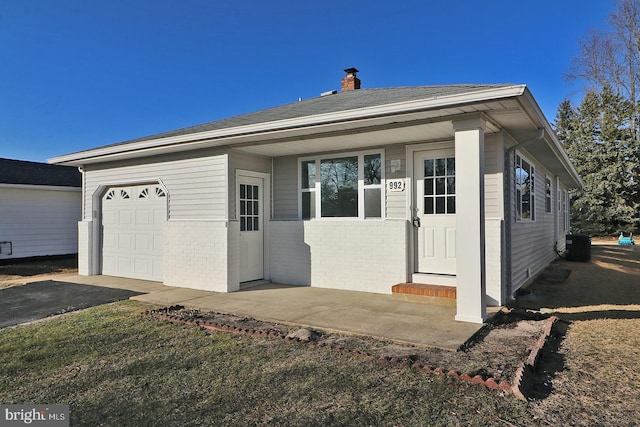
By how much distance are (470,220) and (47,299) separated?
6.94 metres

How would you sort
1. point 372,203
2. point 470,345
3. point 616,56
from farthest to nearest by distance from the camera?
point 616,56 < point 372,203 < point 470,345

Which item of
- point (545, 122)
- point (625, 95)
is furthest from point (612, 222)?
point (545, 122)

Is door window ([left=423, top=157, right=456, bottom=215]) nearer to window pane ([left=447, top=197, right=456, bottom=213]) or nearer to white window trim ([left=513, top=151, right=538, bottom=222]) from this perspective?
window pane ([left=447, top=197, right=456, bottom=213])

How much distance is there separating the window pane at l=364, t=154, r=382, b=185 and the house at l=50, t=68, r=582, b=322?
3 centimetres

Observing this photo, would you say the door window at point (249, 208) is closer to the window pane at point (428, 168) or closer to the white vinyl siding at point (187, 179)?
the white vinyl siding at point (187, 179)

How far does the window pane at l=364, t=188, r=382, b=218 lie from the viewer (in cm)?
697

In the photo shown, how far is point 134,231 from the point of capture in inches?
344

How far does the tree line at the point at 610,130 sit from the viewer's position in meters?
24.3

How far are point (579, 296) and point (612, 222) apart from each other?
22877 millimetres

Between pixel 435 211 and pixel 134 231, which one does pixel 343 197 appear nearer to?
pixel 435 211

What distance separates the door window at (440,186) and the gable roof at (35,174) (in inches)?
486

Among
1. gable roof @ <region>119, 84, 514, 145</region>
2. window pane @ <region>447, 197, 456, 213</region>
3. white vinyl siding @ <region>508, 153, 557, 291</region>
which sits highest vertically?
gable roof @ <region>119, 84, 514, 145</region>

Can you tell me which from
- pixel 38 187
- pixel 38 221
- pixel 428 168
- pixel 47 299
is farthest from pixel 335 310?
pixel 38 221

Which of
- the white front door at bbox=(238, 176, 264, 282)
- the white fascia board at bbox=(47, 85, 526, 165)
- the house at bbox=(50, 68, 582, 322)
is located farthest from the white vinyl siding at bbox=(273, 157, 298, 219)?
the white fascia board at bbox=(47, 85, 526, 165)
